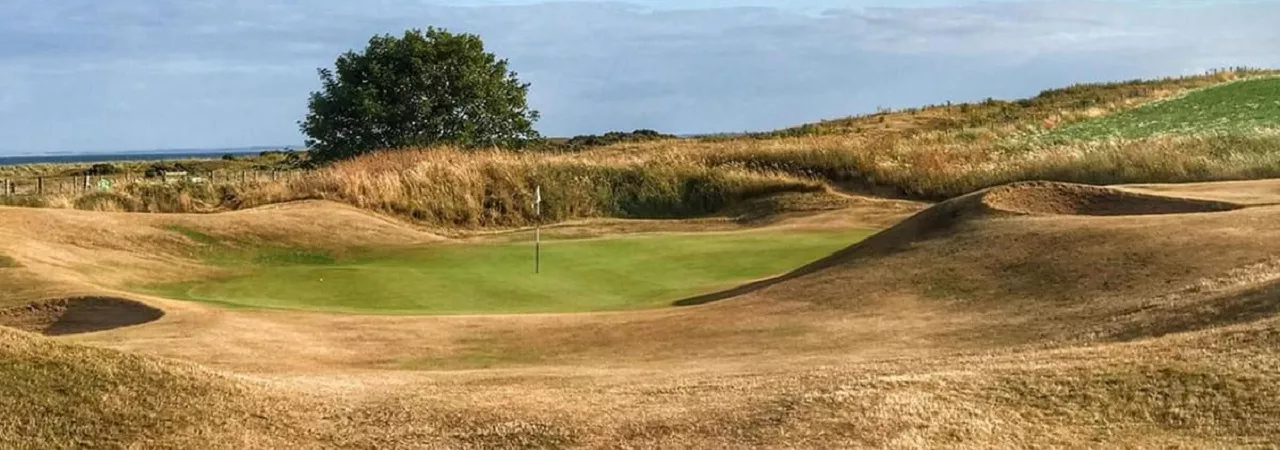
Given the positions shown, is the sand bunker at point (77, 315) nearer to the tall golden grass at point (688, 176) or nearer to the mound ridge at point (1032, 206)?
the mound ridge at point (1032, 206)

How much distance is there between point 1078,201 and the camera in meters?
16.0

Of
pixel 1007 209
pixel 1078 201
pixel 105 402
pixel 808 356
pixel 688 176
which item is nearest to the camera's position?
pixel 105 402

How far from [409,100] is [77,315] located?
98.0ft

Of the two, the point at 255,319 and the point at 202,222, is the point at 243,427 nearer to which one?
the point at 255,319

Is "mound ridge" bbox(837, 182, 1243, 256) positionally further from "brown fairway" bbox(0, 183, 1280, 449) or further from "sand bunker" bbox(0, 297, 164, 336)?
"sand bunker" bbox(0, 297, 164, 336)

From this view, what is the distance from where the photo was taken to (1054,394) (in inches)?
279

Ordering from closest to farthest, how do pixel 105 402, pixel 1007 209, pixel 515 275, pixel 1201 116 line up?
pixel 105 402 < pixel 1007 209 < pixel 515 275 < pixel 1201 116

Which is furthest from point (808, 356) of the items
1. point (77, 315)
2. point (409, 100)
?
point (409, 100)

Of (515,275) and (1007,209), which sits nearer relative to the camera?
(1007,209)

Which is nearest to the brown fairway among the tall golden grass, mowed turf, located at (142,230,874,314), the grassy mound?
the grassy mound

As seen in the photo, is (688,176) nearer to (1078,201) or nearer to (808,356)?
(1078,201)

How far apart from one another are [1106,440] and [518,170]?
25.4 metres

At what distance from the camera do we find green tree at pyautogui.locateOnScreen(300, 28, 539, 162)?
42375mm

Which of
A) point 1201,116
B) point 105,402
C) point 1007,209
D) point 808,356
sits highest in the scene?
point 1201,116
